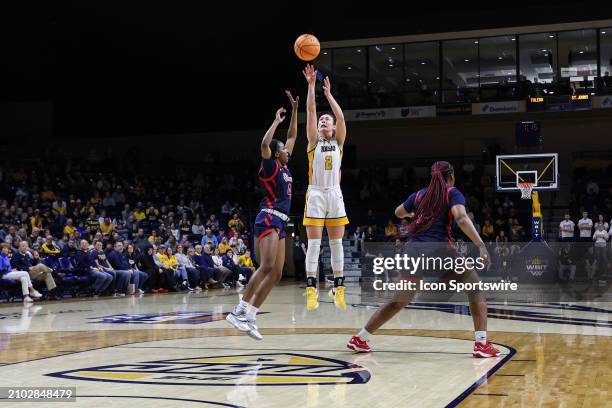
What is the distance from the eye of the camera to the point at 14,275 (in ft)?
54.9

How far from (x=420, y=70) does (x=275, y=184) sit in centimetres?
2640

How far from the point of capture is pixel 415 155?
116 ft

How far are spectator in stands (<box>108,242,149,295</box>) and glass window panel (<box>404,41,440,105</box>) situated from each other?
1652 cm

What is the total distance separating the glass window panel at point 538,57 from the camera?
3177cm

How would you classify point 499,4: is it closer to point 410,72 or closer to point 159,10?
point 410,72

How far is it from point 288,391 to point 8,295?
529 inches

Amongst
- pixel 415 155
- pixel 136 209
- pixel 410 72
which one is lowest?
pixel 136 209

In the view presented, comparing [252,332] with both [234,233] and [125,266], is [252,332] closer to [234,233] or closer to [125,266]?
[125,266]

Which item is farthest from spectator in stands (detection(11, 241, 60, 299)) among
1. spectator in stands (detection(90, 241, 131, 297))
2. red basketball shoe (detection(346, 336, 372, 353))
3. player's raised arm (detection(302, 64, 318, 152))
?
red basketball shoe (detection(346, 336, 372, 353))

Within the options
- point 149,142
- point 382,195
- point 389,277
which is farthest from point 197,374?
point 149,142

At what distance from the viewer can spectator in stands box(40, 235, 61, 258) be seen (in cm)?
1806

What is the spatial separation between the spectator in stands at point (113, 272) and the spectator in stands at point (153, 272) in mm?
1151

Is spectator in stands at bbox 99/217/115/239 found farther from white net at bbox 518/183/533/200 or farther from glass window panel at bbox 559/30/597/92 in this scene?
glass window panel at bbox 559/30/597/92

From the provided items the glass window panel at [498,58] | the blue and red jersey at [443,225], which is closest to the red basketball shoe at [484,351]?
the blue and red jersey at [443,225]
